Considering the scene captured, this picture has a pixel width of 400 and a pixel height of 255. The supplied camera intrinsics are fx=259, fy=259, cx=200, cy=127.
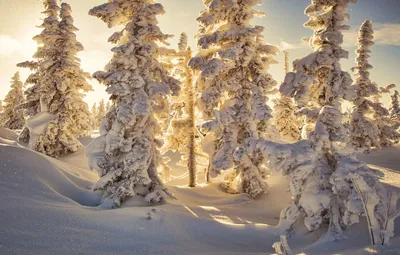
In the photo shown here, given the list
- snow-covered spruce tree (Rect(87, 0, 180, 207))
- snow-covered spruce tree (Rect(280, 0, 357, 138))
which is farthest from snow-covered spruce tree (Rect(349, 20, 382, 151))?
snow-covered spruce tree (Rect(87, 0, 180, 207))

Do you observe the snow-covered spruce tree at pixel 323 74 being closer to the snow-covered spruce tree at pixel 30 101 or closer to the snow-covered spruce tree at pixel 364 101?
the snow-covered spruce tree at pixel 364 101

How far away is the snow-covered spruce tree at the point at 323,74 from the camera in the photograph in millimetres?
10359

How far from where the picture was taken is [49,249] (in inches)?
260

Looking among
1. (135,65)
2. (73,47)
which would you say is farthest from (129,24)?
(73,47)

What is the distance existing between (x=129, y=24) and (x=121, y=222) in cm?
938

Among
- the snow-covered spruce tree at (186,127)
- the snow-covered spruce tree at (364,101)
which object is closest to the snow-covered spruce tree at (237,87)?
the snow-covered spruce tree at (186,127)

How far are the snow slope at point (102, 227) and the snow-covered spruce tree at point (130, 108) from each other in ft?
3.57

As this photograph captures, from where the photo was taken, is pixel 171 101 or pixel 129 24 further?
pixel 171 101

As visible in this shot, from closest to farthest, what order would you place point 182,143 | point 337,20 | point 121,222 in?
point 121,222 → point 337,20 → point 182,143

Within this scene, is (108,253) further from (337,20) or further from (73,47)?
(73,47)

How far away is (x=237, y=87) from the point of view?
15445 millimetres

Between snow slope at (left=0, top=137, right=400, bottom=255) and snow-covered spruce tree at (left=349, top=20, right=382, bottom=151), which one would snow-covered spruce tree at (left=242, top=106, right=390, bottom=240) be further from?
snow-covered spruce tree at (left=349, top=20, right=382, bottom=151)

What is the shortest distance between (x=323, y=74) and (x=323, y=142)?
3.00 metres

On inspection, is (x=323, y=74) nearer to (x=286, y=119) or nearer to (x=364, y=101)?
(x=364, y=101)
